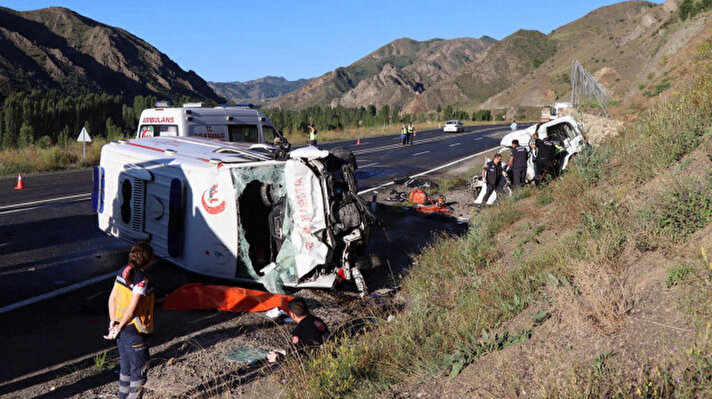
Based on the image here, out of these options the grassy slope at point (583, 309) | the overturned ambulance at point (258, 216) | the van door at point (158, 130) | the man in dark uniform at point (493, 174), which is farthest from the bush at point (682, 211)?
the van door at point (158, 130)

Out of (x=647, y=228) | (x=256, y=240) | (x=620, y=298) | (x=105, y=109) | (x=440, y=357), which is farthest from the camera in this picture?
(x=105, y=109)

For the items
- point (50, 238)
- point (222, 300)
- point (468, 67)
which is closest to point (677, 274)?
point (222, 300)

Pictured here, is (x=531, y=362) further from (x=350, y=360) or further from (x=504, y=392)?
(x=350, y=360)

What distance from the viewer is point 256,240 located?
26.3ft

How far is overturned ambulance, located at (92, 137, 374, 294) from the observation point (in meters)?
7.08

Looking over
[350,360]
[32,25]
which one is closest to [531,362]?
[350,360]

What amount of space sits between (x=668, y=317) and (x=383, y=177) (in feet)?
49.9

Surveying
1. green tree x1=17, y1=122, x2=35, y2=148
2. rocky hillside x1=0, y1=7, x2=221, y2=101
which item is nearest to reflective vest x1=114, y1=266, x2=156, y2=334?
green tree x1=17, y1=122, x2=35, y2=148

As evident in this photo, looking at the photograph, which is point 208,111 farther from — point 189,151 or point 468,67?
point 468,67

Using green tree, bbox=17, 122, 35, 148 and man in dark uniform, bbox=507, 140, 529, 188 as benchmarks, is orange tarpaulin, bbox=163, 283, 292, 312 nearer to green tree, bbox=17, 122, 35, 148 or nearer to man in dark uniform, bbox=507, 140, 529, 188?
man in dark uniform, bbox=507, 140, 529, 188

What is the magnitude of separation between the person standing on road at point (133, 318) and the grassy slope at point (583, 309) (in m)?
1.30

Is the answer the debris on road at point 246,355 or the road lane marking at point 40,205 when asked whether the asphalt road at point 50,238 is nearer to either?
the road lane marking at point 40,205

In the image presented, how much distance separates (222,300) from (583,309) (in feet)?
15.2

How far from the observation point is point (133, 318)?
4234 mm
